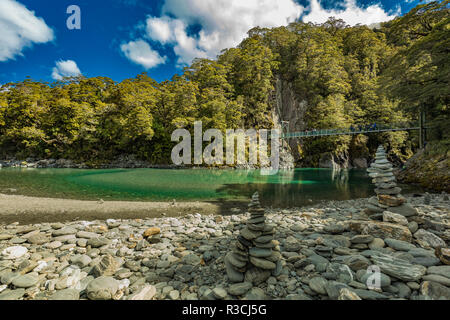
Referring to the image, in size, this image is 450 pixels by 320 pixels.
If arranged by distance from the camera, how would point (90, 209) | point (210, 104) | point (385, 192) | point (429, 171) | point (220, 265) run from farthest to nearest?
point (210, 104) → point (429, 171) → point (90, 209) → point (385, 192) → point (220, 265)

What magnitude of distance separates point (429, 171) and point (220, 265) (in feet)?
45.8

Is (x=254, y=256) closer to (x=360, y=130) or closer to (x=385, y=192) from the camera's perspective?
(x=385, y=192)

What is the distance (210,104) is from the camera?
24.0m

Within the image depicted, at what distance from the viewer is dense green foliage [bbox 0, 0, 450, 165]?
25344 millimetres

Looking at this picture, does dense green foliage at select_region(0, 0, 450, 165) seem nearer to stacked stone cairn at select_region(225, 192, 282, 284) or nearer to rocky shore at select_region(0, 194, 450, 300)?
rocky shore at select_region(0, 194, 450, 300)

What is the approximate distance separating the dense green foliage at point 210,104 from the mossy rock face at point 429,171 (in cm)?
1338

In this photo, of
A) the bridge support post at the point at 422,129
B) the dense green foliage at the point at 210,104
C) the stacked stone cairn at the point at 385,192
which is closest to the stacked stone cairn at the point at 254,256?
the stacked stone cairn at the point at 385,192

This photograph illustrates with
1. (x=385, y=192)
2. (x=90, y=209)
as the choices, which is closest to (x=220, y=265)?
(x=385, y=192)

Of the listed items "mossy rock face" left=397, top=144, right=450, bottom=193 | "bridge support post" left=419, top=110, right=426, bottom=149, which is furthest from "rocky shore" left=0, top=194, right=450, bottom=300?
"bridge support post" left=419, top=110, right=426, bottom=149

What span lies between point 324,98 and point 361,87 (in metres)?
6.94

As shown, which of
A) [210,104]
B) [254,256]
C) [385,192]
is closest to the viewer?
[254,256]

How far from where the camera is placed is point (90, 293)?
1.95 m

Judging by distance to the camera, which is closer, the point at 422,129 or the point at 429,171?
the point at 429,171

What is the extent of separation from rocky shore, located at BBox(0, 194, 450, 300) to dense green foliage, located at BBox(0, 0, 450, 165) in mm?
21272
